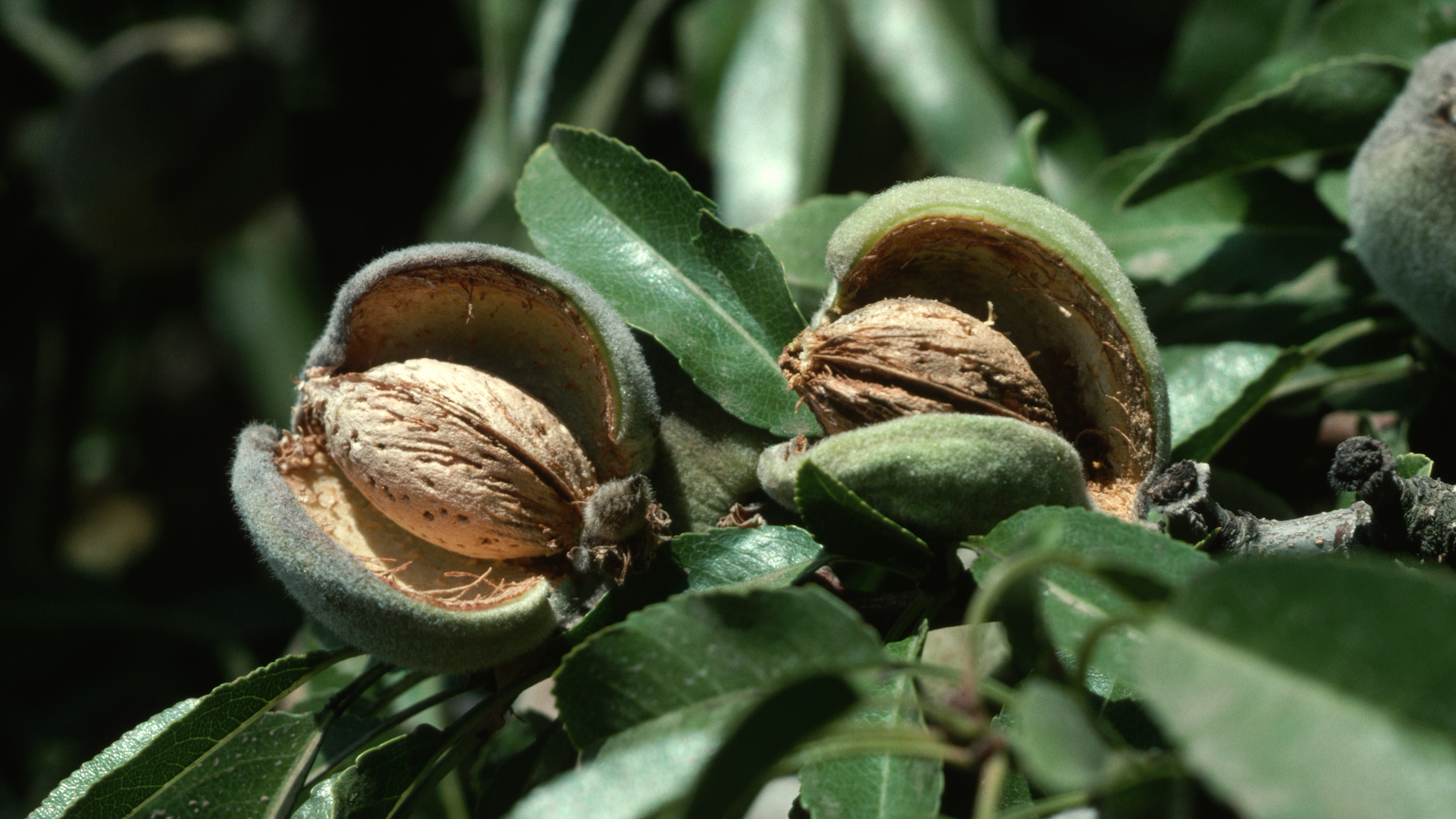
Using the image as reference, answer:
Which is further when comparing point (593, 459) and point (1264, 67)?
point (1264, 67)

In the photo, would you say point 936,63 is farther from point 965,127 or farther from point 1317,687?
point 1317,687

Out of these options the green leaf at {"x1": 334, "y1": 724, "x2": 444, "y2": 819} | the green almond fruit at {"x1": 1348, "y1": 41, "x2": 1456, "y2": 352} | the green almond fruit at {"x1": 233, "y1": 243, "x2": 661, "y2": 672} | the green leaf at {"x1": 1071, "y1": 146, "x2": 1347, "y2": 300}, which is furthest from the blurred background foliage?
the green leaf at {"x1": 334, "y1": 724, "x2": 444, "y2": 819}

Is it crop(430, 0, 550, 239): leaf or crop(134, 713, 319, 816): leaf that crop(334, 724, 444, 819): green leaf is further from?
crop(430, 0, 550, 239): leaf

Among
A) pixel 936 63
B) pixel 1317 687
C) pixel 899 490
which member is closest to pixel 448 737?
pixel 899 490

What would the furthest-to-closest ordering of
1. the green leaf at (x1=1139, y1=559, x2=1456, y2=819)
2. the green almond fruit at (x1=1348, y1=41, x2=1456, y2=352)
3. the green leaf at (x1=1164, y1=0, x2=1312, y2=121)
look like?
1. the green leaf at (x1=1164, y1=0, x2=1312, y2=121)
2. the green almond fruit at (x1=1348, y1=41, x2=1456, y2=352)
3. the green leaf at (x1=1139, y1=559, x2=1456, y2=819)

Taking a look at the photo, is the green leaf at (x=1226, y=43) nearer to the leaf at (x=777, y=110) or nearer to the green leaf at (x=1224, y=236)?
the green leaf at (x=1224, y=236)

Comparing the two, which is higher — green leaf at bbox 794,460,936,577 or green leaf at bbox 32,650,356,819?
green leaf at bbox 794,460,936,577
